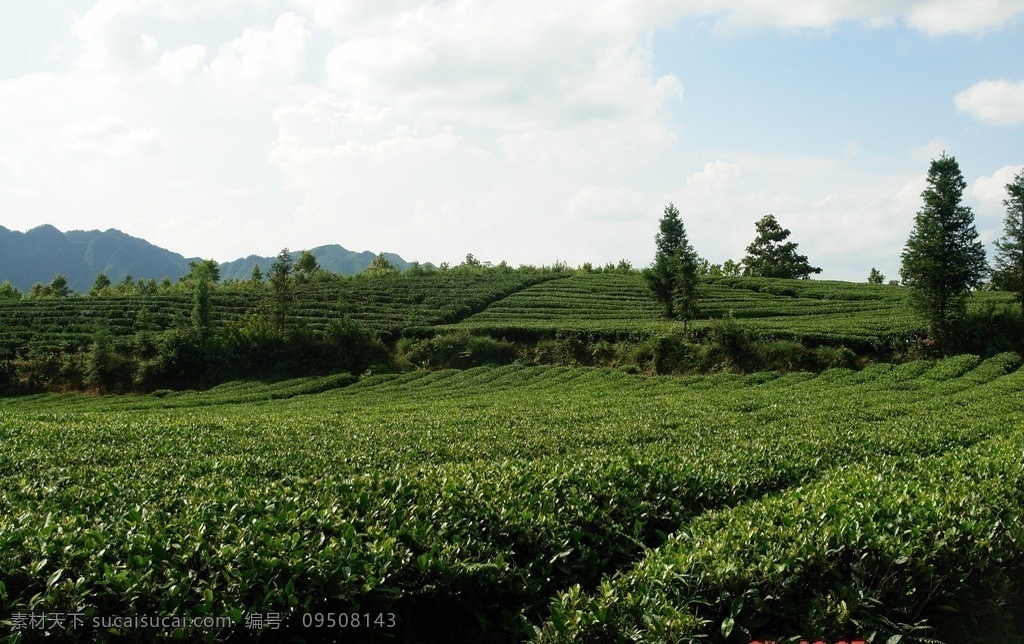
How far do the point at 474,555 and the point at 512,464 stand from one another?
281cm

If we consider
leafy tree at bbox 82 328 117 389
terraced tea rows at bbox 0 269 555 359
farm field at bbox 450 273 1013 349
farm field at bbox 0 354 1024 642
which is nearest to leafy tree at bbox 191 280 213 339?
terraced tea rows at bbox 0 269 555 359

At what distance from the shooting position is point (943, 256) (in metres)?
34.9

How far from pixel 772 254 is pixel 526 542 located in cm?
7757

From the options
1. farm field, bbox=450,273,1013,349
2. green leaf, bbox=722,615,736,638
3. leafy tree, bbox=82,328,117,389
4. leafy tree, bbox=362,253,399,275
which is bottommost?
leafy tree, bbox=82,328,117,389

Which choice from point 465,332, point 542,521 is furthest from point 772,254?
point 542,521

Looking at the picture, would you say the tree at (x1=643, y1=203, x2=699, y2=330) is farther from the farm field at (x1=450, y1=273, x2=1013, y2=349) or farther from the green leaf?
the green leaf

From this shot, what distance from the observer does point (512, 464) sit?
7805mm

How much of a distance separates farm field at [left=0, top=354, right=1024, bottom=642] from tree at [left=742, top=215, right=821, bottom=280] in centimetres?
6952

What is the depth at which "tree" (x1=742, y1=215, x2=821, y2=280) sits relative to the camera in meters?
75.4

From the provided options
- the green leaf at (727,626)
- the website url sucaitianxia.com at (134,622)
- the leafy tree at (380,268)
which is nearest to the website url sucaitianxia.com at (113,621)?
the website url sucaitianxia.com at (134,622)

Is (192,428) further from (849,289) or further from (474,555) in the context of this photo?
(849,289)

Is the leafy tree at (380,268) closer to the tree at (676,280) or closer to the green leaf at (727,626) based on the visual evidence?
the tree at (676,280)

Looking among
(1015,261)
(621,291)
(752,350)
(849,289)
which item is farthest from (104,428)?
(849,289)

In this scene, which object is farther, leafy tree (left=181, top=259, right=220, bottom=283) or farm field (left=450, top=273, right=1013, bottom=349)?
leafy tree (left=181, top=259, right=220, bottom=283)
